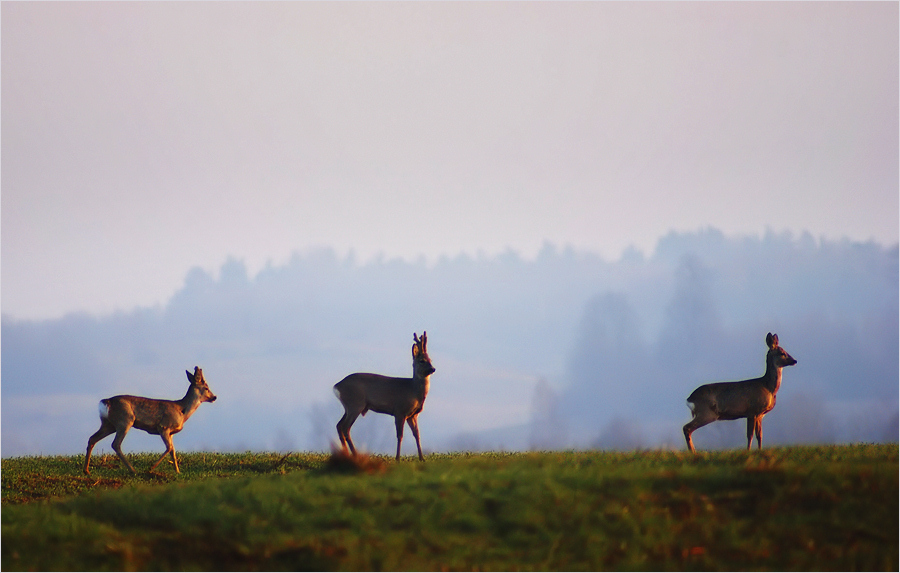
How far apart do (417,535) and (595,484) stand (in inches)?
123

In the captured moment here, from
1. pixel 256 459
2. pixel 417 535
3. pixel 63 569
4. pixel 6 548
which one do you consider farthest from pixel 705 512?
pixel 256 459

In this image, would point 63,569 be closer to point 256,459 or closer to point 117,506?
point 117,506

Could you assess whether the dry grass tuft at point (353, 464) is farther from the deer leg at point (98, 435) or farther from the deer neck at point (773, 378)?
the deer neck at point (773, 378)

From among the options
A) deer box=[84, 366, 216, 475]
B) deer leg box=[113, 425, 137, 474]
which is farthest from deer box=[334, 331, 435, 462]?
deer leg box=[113, 425, 137, 474]

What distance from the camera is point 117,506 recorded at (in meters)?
15.7

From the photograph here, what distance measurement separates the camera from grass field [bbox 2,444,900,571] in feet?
41.6

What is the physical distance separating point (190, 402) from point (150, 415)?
1322mm

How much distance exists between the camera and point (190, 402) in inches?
1019

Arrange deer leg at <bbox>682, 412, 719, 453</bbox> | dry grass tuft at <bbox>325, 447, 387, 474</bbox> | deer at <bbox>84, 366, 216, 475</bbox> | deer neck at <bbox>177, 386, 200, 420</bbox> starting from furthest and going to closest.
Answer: deer neck at <bbox>177, 386, 200, 420</bbox>, deer at <bbox>84, 366, 216, 475</bbox>, deer leg at <bbox>682, 412, 719, 453</bbox>, dry grass tuft at <bbox>325, 447, 387, 474</bbox>

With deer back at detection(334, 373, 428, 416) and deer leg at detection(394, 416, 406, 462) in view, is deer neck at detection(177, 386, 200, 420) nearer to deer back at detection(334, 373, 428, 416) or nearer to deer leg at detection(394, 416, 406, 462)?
deer back at detection(334, 373, 428, 416)

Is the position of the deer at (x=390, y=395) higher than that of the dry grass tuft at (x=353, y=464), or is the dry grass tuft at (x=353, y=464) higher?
the deer at (x=390, y=395)

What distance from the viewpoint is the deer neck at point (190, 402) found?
84.4ft

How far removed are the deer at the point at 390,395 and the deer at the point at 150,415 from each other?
5312 millimetres

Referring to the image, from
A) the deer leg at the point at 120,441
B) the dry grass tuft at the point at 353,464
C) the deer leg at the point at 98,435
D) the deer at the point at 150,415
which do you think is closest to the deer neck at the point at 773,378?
the dry grass tuft at the point at 353,464
